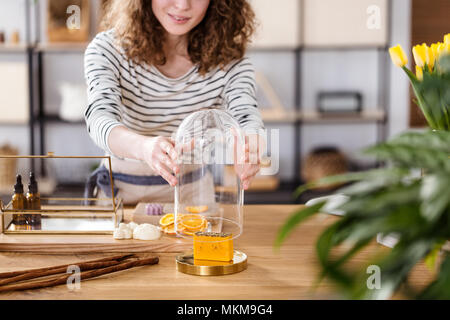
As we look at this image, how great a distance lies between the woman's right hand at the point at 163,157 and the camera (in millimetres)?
1354

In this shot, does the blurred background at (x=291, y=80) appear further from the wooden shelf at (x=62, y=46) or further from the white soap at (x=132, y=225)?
the white soap at (x=132, y=225)

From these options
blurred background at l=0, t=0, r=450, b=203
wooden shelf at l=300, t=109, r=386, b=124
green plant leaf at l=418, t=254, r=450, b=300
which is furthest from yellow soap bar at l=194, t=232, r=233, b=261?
wooden shelf at l=300, t=109, r=386, b=124

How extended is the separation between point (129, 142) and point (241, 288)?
59 cm

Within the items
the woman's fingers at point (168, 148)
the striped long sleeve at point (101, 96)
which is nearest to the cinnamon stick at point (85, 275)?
the woman's fingers at point (168, 148)

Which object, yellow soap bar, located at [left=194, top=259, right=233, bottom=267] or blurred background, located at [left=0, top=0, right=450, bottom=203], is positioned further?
blurred background, located at [left=0, top=0, right=450, bottom=203]

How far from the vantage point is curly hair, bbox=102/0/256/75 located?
6.37ft

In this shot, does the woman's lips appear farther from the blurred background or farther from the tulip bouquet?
the blurred background

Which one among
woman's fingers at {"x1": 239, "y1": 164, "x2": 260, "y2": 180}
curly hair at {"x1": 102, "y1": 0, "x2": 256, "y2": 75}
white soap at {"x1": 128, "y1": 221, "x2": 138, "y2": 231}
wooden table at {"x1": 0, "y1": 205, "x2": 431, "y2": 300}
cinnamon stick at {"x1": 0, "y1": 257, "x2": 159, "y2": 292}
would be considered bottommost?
wooden table at {"x1": 0, "y1": 205, "x2": 431, "y2": 300}

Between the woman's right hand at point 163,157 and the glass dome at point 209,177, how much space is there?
10 centimetres

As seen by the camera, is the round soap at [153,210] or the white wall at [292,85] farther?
the white wall at [292,85]

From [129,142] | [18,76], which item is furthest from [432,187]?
[18,76]

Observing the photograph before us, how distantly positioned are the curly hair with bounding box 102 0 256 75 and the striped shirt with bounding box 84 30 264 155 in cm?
4
